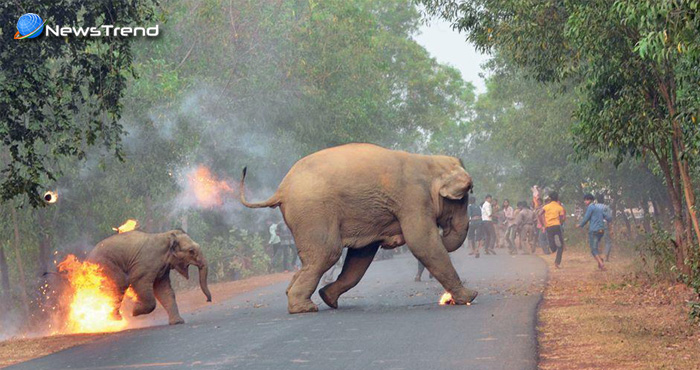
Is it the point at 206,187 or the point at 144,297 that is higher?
the point at 206,187

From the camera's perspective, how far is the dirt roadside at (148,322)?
1208 centimetres

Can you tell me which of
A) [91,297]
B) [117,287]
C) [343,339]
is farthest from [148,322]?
[343,339]

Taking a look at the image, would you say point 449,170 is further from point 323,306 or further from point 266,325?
point 266,325

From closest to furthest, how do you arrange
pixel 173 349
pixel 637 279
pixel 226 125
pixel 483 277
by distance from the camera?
pixel 173 349 → pixel 637 279 → pixel 483 277 → pixel 226 125

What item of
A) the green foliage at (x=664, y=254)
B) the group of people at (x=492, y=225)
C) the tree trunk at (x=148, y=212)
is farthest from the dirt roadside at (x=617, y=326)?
the group of people at (x=492, y=225)

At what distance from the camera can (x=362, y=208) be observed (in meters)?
14.6

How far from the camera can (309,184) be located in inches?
571

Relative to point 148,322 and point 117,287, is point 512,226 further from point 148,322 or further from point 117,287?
point 117,287

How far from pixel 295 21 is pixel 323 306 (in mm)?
16047

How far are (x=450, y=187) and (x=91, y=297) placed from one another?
5419mm

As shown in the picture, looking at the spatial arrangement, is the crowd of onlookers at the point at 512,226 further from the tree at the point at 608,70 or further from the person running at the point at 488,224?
the tree at the point at 608,70

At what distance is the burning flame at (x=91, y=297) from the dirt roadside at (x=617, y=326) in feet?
19.9

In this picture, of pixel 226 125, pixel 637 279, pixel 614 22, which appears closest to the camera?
pixel 614 22

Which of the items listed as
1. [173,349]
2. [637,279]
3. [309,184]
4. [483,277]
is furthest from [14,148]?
[483,277]
